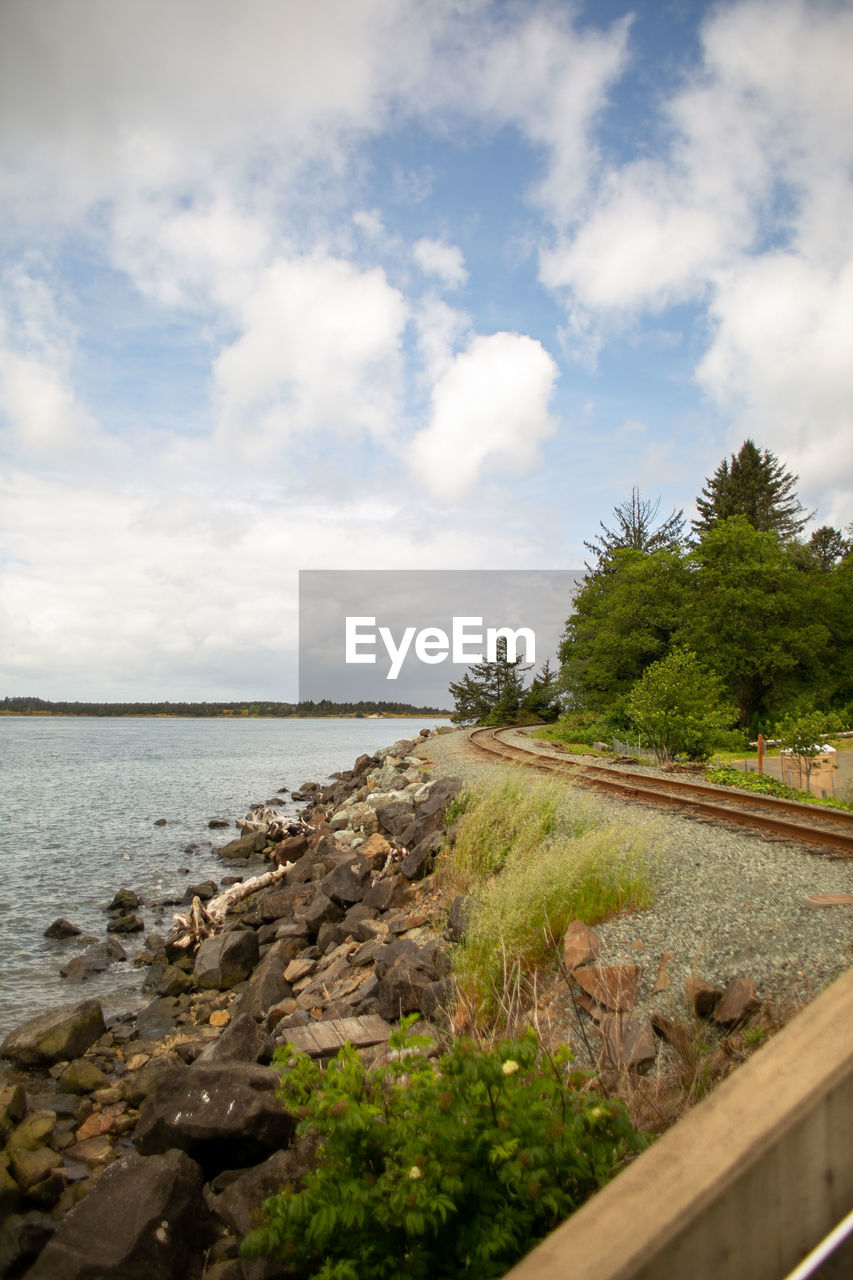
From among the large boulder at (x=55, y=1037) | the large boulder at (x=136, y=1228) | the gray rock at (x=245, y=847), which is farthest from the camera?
the gray rock at (x=245, y=847)

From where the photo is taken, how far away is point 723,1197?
1.60 metres

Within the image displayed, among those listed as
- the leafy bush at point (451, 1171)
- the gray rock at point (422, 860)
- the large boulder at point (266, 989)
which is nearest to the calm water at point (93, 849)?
the large boulder at point (266, 989)

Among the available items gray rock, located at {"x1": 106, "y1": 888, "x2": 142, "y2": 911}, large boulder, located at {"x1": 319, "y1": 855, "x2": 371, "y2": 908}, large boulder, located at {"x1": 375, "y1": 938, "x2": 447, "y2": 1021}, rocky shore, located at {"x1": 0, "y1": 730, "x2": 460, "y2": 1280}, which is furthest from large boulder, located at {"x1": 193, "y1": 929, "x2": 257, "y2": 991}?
gray rock, located at {"x1": 106, "y1": 888, "x2": 142, "y2": 911}

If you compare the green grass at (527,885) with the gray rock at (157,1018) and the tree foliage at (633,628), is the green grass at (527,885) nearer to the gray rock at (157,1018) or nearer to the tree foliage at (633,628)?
the gray rock at (157,1018)

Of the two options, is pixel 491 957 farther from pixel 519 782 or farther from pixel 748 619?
pixel 748 619

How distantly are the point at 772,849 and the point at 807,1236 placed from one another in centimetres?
650

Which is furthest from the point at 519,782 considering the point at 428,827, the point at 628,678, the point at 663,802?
the point at 628,678

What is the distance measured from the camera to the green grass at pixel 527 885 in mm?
4613

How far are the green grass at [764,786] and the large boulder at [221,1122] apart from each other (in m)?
9.55

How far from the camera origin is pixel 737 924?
5160mm

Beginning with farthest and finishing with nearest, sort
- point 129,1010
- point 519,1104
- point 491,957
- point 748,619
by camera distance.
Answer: point 748,619 < point 129,1010 < point 491,957 < point 519,1104

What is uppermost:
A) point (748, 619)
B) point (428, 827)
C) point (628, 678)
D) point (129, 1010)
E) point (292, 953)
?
point (748, 619)

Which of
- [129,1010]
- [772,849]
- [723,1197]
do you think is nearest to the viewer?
[723,1197]

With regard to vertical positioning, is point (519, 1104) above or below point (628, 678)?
below
